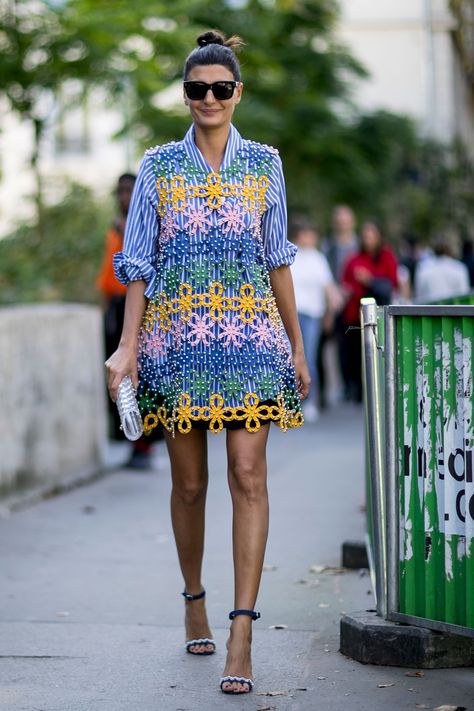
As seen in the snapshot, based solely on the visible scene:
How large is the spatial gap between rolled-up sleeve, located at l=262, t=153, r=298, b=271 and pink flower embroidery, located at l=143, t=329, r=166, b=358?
0.44 meters

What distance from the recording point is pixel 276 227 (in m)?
4.98

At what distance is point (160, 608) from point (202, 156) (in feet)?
6.74

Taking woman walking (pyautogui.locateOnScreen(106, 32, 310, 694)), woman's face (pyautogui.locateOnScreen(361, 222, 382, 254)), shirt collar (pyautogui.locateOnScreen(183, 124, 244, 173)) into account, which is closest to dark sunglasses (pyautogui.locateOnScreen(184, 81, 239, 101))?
woman walking (pyautogui.locateOnScreen(106, 32, 310, 694))

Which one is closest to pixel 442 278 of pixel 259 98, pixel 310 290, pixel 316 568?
pixel 310 290

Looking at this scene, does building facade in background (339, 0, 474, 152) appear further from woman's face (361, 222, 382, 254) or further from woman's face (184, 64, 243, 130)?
woman's face (184, 64, 243, 130)

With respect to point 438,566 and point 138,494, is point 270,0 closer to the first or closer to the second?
point 138,494

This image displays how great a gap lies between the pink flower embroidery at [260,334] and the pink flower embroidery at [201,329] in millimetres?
135

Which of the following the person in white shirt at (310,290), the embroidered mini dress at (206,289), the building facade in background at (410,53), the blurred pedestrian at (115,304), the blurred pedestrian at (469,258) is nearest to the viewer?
the embroidered mini dress at (206,289)

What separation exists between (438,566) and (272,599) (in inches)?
67.0

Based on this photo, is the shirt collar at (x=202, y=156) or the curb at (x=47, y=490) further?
the curb at (x=47, y=490)

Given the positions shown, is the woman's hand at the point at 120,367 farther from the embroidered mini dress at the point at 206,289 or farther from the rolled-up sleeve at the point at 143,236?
the rolled-up sleeve at the point at 143,236

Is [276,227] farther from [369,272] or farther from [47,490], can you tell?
[369,272]

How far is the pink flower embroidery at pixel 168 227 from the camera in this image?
4840 mm

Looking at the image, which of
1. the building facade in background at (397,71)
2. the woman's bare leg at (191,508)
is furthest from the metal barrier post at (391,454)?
the building facade in background at (397,71)
